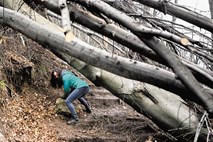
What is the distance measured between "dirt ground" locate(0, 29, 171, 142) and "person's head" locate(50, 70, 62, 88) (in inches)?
6.7

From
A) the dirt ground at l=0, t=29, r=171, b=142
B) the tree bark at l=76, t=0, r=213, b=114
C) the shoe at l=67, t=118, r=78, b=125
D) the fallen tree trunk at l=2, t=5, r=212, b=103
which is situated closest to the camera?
the tree bark at l=76, t=0, r=213, b=114

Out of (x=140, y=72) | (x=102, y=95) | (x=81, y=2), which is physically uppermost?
(x=81, y=2)

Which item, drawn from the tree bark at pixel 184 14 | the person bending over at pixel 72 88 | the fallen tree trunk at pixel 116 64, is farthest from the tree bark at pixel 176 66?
the person bending over at pixel 72 88

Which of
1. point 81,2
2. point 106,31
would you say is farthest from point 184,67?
point 81,2

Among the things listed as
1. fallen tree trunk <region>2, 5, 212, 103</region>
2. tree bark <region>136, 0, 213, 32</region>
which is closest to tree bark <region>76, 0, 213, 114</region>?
fallen tree trunk <region>2, 5, 212, 103</region>

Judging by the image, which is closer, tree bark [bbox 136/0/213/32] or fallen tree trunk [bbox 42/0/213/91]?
fallen tree trunk [bbox 42/0/213/91]

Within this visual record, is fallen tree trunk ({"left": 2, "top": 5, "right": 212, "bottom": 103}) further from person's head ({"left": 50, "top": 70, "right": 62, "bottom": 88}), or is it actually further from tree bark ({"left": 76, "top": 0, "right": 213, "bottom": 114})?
person's head ({"left": 50, "top": 70, "right": 62, "bottom": 88})

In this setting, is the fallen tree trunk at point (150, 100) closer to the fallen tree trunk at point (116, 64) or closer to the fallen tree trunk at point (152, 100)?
the fallen tree trunk at point (152, 100)

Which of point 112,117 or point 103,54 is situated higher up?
point 103,54

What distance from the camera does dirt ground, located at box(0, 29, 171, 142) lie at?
24.5 feet

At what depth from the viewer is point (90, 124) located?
872 centimetres

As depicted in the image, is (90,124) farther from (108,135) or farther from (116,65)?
(116,65)

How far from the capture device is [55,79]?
9805mm

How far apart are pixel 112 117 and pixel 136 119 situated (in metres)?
0.65
